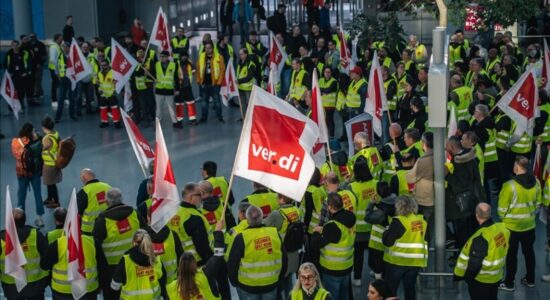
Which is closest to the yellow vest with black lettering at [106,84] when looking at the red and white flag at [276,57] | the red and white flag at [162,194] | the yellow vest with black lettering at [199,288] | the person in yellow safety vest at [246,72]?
the person in yellow safety vest at [246,72]

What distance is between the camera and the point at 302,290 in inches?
385

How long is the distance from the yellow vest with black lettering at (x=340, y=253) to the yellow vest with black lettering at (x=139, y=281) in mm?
2060

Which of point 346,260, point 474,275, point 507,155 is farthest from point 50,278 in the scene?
point 507,155

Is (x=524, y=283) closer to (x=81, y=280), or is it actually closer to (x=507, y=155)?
(x=507, y=155)

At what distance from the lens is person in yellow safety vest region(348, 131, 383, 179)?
567 inches

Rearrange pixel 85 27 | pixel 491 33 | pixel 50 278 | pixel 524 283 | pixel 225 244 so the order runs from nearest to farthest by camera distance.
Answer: pixel 225 244 < pixel 50 278 < pixel 524 283 < pixel 491 33 < pixel 85 27

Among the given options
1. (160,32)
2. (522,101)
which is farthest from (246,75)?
(522,101)

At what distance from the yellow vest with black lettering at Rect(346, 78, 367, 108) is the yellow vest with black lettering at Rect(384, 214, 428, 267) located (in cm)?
808

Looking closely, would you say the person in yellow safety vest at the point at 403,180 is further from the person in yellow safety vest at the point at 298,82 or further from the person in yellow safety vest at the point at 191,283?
the person in yellow safety vest at the point at 298,82

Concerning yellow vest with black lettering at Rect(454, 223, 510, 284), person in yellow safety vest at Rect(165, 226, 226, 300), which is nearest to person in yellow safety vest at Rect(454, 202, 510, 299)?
yellow vest with black lettering at Rect(454, 223, 510, 284)

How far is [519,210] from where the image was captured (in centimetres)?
1309

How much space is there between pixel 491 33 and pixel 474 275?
15.8m

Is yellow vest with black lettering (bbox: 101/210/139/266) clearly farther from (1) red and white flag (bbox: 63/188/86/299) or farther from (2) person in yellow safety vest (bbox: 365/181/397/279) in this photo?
(2) person in yellow safety vest (bbox: 365/181/397/279)

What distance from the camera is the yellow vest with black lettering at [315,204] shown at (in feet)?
42.9
